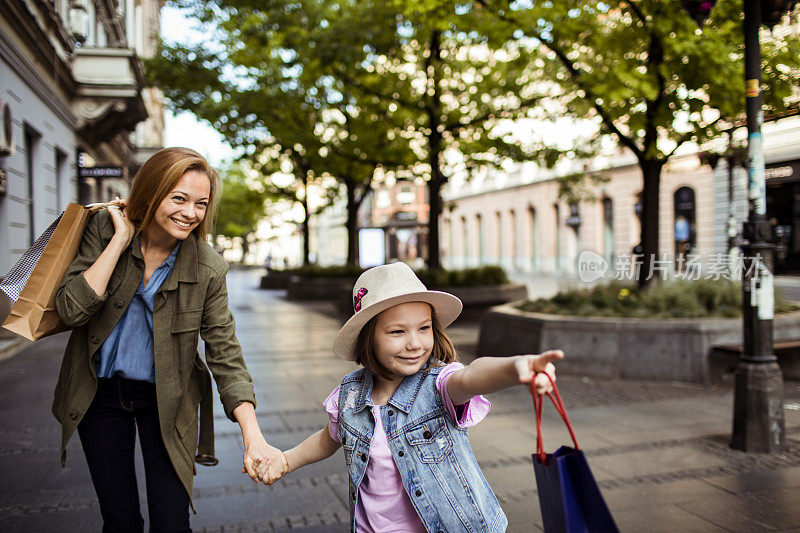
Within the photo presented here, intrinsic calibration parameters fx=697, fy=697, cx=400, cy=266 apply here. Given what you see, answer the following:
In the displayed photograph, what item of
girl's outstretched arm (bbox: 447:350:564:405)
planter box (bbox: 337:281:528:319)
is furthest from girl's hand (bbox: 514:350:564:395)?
planter box (bbox: 337:281:528:319)

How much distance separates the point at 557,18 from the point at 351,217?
15125 millimetres

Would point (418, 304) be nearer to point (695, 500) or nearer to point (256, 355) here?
point (695, 500)

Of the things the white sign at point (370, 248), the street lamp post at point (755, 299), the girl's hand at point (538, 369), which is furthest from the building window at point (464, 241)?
the girl's hand at point (538, 369)

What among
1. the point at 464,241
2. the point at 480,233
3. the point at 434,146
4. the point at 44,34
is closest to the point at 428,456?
the point at 44,34

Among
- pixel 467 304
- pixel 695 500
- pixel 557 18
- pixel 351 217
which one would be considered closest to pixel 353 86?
pixel 467 304

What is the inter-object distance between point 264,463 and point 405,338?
66cm

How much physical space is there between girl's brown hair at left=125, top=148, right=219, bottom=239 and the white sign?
66.9 ft

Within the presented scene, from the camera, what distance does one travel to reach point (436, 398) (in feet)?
7.24

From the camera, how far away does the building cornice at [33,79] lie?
10.5 m

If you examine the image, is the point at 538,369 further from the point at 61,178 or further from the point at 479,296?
the point at 61,178

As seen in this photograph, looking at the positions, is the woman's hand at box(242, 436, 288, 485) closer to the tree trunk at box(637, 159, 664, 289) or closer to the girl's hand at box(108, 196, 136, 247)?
the girl's hand at box(108, 196, 136, 247)

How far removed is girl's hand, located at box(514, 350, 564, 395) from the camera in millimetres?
1611

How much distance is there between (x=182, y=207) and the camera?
248cm

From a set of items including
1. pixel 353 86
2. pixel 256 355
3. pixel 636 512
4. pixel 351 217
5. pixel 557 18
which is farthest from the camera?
pixel 351 217
